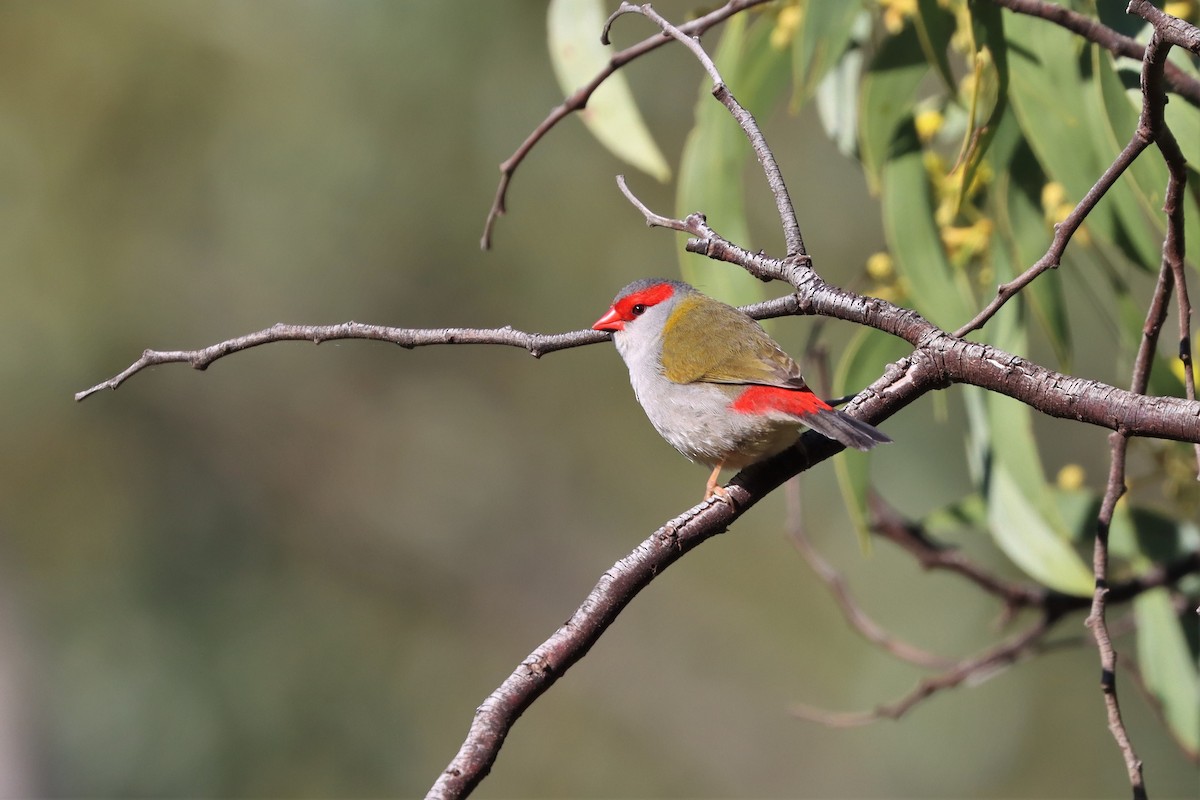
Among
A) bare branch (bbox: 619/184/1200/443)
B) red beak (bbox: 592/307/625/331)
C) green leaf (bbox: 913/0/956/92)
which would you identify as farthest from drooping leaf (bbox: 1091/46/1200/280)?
red beak (bbox: 592/307/625/331)

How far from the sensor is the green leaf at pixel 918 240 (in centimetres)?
263

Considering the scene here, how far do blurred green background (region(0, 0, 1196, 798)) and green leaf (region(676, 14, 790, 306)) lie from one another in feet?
10.3

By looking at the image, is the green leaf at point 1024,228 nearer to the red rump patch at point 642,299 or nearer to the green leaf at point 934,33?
the green leaf at point 934,33

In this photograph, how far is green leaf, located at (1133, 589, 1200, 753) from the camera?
9.56 feet

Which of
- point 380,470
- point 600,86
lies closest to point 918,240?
point 600,86

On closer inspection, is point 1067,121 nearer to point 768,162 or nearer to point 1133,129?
point 1133,129

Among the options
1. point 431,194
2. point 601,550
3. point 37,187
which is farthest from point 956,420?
point 37,187

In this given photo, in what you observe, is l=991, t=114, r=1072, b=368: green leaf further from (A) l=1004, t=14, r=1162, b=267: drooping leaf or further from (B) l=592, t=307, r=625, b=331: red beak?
(B) l=592, t=307, r=625, b=331: red beak

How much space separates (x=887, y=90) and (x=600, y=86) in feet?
2.24

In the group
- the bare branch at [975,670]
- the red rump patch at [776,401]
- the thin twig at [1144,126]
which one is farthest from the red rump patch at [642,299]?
the thin twig at [1144,126]

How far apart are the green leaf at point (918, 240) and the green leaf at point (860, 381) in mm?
124

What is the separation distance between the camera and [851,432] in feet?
5.58

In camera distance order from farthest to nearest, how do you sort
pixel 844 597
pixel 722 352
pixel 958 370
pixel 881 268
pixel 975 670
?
1. pixel 844 597
2. pixel 975 670
3. pixel 881 268
4. pixel 722 352
5. pixel 958 370

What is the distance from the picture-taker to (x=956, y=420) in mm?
6516
